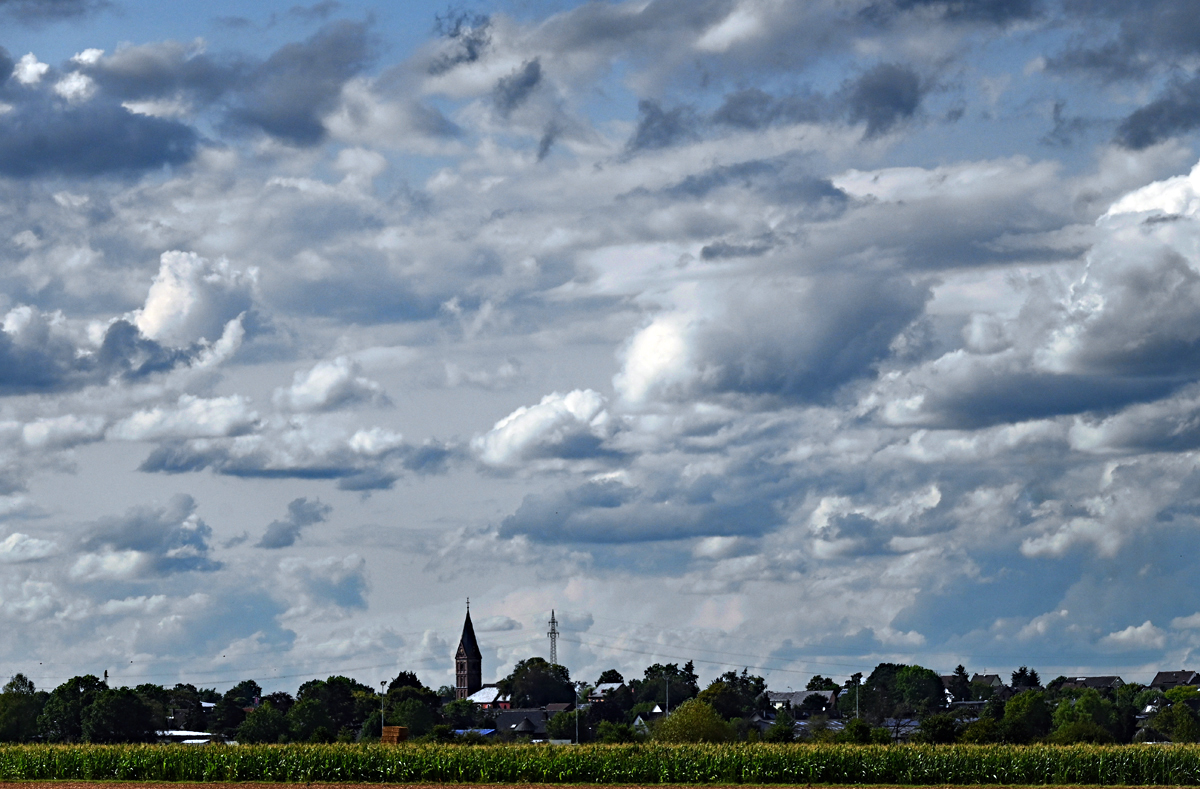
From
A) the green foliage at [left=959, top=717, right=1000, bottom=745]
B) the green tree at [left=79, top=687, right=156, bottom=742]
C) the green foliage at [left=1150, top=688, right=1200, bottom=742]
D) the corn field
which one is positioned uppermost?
the green tree at [left=79, top=687, right=156, bottom=742]

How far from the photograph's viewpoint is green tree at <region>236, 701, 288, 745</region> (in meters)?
162

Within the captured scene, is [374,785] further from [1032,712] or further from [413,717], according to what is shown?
[1032,712]

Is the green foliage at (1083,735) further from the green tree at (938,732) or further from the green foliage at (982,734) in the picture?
the green tree at (938,732)

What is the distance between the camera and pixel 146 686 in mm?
192875

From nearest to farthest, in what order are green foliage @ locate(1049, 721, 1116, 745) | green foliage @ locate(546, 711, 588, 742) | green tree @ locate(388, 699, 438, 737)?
Result: green foliage @ locate(1049, 721, 1116, 745)
green tree @ locate(388, 699, 438, 737)
green foliage @ locate(546, 711, 588, 742)

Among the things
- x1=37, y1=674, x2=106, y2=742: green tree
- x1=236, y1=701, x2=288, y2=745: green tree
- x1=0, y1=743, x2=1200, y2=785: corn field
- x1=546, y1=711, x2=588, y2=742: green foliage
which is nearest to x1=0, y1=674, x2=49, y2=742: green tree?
x1=37, y1=674, x2=106, y2=742: green tree

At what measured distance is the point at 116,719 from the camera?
159375 millimetres

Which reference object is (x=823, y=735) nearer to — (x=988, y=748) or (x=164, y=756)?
(x=988, y=748)

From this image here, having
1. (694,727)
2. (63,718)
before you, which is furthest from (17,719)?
(694,727)

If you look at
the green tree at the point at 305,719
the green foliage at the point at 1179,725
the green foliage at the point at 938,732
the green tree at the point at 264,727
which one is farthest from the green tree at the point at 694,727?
the green tree at the point at 264,727

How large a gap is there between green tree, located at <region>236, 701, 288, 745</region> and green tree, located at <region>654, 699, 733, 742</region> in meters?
56.8

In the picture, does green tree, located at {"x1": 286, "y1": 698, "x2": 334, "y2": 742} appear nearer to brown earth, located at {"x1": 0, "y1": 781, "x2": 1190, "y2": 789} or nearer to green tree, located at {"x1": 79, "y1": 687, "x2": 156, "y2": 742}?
green tree, located at {"x1": 79, "y1": 687, "x2": 156, "y2": 742}

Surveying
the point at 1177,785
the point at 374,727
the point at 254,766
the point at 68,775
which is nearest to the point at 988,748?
the point at 1177,785

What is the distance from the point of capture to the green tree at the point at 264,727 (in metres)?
162
